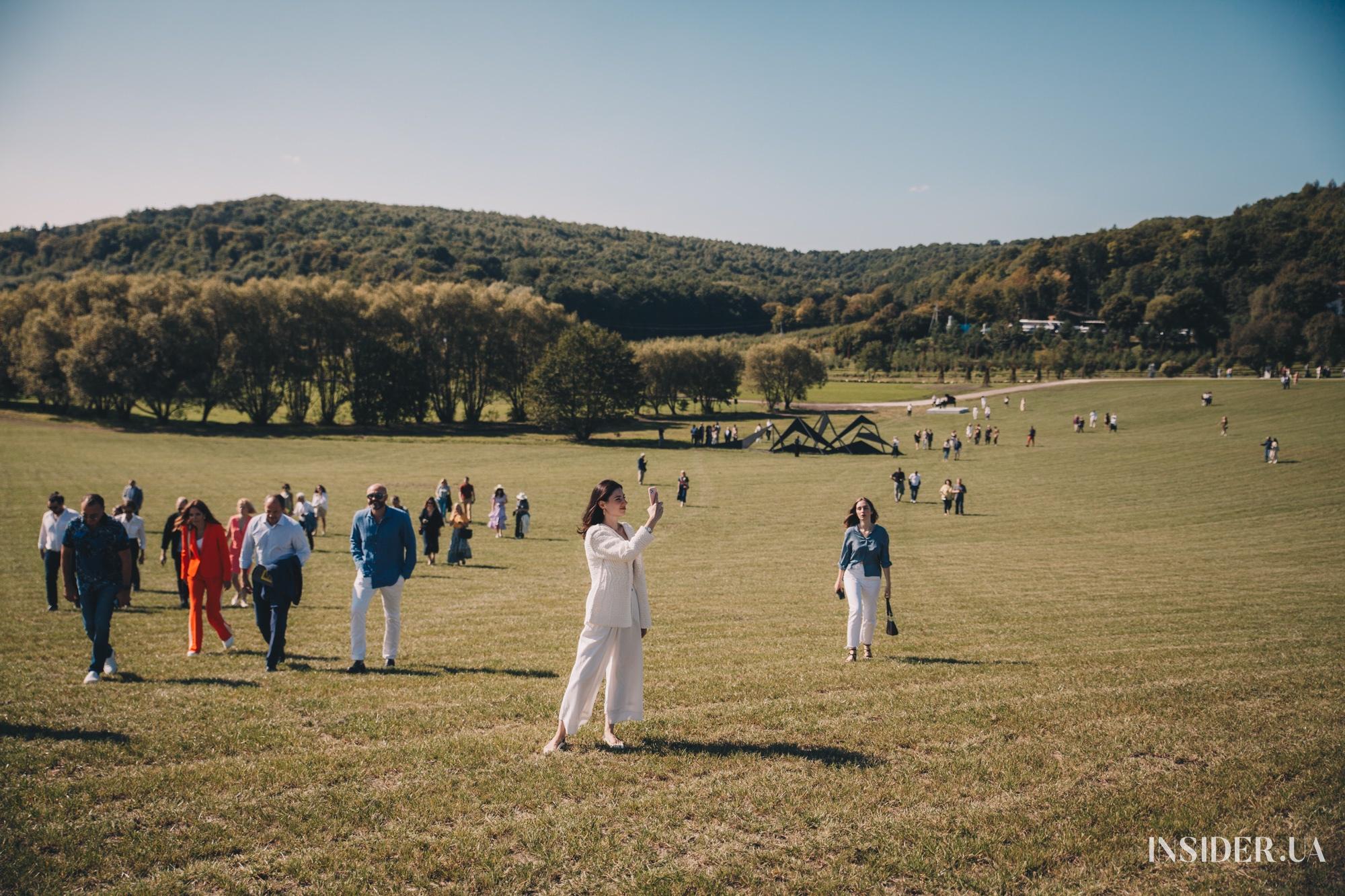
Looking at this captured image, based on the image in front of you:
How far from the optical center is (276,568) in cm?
938

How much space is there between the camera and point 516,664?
384 inches

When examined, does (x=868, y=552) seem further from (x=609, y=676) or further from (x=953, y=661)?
(x=609, y=676)

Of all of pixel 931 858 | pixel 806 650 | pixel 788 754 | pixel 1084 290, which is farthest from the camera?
pixel 1084 290

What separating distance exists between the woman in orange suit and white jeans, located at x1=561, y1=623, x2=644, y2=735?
6.43 metres

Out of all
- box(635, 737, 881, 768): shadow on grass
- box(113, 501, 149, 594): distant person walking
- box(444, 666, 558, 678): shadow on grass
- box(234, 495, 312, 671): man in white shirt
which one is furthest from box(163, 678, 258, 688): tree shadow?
box(113, 501, 149, 594): distant person walking

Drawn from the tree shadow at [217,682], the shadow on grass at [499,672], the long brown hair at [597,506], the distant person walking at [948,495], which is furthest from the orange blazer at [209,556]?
the distant person walking at [948,495]

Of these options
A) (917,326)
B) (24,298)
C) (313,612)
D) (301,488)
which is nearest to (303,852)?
(313,612)

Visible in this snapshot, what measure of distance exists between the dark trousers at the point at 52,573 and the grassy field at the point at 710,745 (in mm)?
469

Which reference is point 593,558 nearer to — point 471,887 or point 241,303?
point 471,887

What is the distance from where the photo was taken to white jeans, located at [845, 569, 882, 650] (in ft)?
33.0

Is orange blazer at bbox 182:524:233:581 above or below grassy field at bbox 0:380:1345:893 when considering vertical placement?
above

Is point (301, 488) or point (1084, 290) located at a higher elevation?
point (1084, 290)

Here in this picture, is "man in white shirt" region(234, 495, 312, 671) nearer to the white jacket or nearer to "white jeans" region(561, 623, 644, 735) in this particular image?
"white jeans" region(561, 623, 644, 735)

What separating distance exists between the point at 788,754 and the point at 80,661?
31.6 ft
